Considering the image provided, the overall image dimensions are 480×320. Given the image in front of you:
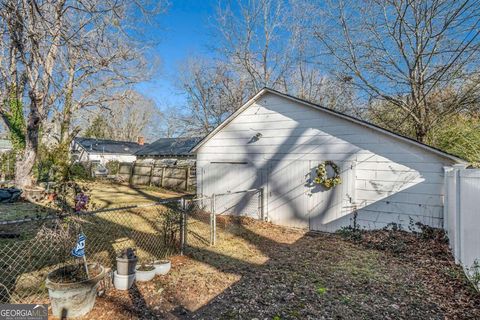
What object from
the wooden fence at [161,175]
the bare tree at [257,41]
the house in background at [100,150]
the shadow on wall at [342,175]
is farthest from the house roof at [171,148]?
the shadow on wall at [342,175]

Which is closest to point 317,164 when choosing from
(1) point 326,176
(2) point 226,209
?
(1) point 326,176

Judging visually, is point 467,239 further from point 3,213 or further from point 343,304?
point 3,213

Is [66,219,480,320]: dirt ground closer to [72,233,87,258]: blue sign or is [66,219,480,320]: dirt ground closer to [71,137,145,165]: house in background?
[72,233,87,258]: blue sign

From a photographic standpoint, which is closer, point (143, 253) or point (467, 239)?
point (467, 239)

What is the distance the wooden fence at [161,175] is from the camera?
→ 1662cm

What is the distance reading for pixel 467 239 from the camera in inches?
155

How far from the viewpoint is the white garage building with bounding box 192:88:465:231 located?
6.77 m

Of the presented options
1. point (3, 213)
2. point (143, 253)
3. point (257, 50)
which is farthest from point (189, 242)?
point (257, 50)

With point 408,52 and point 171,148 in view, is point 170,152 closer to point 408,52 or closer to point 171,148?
point 171,148

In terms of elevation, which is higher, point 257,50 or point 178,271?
point 257,50

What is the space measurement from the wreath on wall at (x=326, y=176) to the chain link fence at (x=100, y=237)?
6.97ft

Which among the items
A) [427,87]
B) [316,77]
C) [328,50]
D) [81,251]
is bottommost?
[81,251]

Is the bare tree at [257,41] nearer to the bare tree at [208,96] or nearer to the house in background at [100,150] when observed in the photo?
the bare tree at [208,96]

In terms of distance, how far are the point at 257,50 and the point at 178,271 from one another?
16774 millimetres
